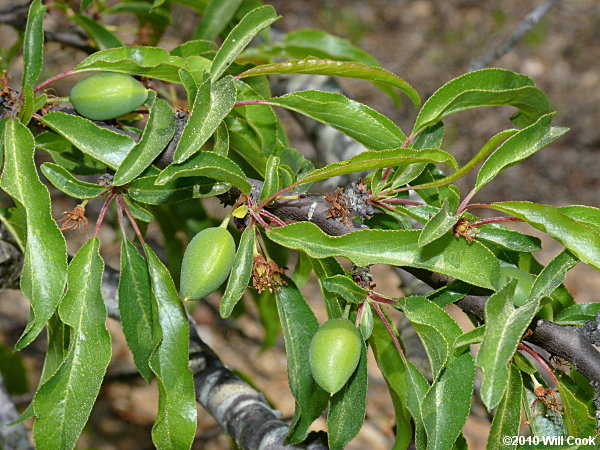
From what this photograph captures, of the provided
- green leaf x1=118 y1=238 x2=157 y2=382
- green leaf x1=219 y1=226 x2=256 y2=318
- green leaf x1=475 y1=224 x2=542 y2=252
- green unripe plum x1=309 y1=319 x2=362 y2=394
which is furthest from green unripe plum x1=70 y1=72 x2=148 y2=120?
green leaf x1=475 y1=224 x2=542 y2=252

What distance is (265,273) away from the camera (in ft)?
3.76

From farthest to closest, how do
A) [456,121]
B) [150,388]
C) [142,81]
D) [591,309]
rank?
1. [456,121]
2. [150,388]
3. [142,81]
4. [591,309]

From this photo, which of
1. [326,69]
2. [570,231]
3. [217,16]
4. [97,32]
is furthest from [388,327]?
[97,32]

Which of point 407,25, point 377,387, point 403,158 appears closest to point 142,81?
point 403,158

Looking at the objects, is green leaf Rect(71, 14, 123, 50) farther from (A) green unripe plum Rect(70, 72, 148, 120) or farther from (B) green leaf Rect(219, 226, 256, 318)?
(B) green leaf Rect(219, 226, 256, 318)

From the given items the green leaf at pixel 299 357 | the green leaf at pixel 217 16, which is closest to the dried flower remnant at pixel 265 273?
the green leaf at pixel 299 357

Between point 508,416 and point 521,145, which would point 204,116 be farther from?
point 508,416

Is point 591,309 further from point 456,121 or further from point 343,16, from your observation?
point 343,16

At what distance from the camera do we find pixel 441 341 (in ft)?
3.26

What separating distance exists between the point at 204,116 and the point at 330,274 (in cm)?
33

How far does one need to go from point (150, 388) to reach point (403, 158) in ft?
8.55

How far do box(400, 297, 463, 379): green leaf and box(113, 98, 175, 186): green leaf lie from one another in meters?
0.47

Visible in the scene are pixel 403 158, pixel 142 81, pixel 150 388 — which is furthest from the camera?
pixel 150 388

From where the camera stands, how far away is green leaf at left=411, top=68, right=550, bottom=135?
3.67 feet
